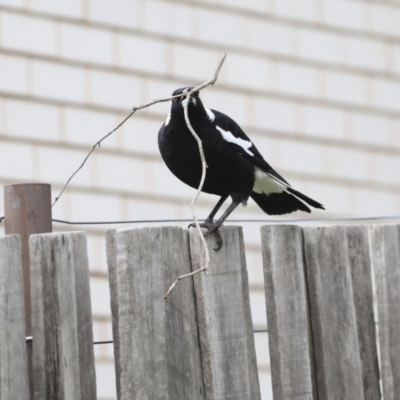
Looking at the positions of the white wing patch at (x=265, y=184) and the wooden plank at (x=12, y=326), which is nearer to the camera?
the wooden plank at (x=12, y=326)

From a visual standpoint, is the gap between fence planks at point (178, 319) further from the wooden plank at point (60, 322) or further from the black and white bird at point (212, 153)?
the black and white bird at point (212, 153)

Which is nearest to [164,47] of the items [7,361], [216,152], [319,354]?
[216,152]

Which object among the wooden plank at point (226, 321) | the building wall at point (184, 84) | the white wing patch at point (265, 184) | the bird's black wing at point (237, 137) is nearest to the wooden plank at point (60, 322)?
the wooden plank at point (226, 321)

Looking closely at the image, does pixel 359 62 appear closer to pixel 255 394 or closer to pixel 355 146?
pixel 355 146

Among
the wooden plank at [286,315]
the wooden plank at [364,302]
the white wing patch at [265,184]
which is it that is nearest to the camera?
the wooden plank at [286,315]

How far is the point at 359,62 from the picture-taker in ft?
28.4

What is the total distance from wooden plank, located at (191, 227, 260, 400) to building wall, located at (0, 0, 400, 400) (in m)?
3.45

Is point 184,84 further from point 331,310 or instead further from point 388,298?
point 331,310

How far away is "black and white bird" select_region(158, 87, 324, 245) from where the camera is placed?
4.24 m

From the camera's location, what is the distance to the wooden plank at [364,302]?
146 inches

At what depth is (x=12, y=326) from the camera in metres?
2.95

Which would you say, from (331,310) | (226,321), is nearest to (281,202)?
(331,310)

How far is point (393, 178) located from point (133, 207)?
238 cm

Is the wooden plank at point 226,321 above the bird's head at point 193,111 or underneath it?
underneath
